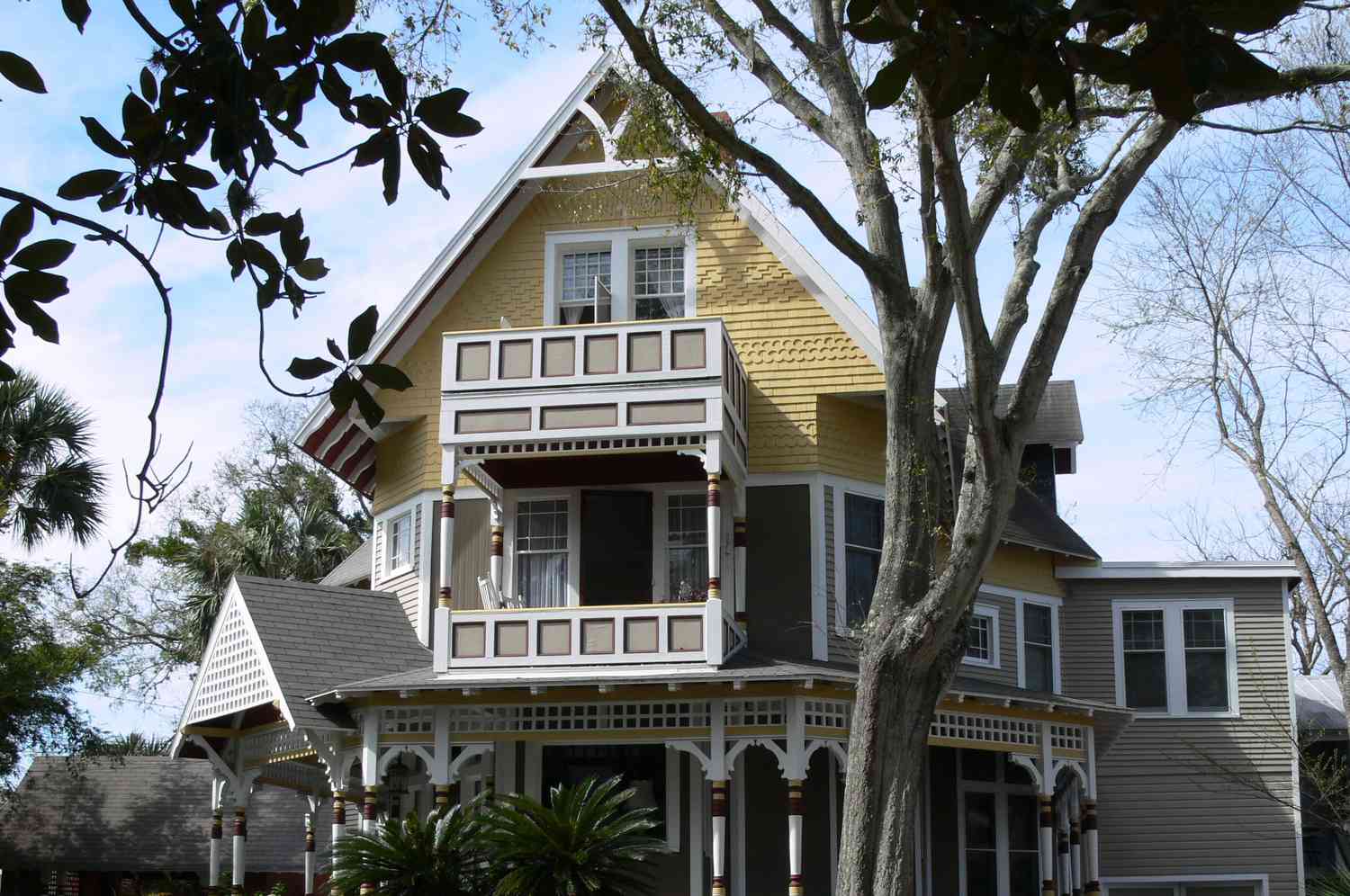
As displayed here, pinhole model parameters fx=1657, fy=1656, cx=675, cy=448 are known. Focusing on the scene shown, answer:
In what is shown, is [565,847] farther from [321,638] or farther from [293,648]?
[321,638]

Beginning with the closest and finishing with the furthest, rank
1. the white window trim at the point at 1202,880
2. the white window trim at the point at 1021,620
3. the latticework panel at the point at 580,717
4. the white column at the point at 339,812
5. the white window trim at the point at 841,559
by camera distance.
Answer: the latticework panel at the point at 580,717
the white column at the point at 339,812
the white window trim at the point at 841,559
the white window trim at the point at 1021,620
the white window trim at the point at 1202,880

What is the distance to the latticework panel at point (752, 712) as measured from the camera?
1859 cm

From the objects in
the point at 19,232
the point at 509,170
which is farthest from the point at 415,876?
the point at 19,232

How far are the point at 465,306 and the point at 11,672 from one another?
1105cm

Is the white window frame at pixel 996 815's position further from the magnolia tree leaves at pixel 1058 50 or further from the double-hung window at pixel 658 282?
the magnolia tree leaves at pixel 1058 50

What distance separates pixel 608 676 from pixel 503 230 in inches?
263

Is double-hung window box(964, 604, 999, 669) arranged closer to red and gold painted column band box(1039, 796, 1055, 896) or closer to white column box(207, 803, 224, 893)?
red and gold painted column band box(1039, 796, 1055, 896)

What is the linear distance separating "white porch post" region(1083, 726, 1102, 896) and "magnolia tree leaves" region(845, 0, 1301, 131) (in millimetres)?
18744

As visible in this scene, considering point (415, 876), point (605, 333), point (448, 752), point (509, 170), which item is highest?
point (509, 170)

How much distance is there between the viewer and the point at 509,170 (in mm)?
21625

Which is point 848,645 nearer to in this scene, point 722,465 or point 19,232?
point 722,465

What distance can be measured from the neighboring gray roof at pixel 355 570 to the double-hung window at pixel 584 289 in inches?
289

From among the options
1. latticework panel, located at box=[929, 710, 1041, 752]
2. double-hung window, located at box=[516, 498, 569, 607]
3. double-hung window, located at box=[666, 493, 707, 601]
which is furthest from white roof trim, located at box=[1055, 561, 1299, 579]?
double-hung window, located at box=[516, 498, 569, 607]

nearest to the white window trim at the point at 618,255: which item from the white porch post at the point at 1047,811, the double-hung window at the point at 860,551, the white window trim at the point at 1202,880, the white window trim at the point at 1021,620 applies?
the double-hung window at the point at 860,551
